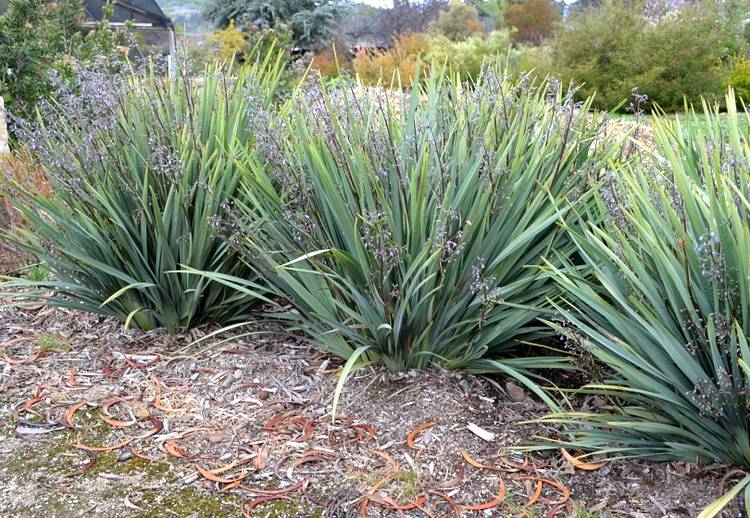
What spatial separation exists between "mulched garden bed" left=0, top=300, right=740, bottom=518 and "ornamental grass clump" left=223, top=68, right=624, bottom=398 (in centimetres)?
20

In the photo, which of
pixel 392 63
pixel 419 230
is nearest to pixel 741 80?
pixel 392 63

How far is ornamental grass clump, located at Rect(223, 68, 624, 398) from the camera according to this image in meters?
2.79

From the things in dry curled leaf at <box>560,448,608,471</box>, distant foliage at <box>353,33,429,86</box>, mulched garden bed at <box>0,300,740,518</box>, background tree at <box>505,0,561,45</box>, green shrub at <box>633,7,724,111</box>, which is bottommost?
mulched garden bed at <box>0,300,740,518</box>

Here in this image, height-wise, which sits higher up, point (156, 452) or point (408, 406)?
point (408, 406)

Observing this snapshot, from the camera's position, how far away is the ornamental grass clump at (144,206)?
3.37m

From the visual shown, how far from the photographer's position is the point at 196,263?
3.40 meters

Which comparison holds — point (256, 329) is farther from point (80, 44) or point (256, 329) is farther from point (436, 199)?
point (80, 44)

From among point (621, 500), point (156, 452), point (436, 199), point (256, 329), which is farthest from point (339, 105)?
point (621, 500)

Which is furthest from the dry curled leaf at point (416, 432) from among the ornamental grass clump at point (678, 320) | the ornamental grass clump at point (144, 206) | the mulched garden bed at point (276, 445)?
the ornamental grass clump at point (144, 206)

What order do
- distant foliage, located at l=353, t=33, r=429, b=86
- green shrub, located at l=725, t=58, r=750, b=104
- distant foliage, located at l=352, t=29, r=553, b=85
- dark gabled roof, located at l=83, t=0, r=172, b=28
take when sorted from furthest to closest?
dark gabled roof, located at l=83, t=0, r=172, b=28
distant foliage, located at l=353, t=33, r=429, b=86
distant foliage, located at l=352, t=29, r=553, b=85
green shrub, located at l=725, t=58, r=750, b=104

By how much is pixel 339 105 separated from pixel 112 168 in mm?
1155

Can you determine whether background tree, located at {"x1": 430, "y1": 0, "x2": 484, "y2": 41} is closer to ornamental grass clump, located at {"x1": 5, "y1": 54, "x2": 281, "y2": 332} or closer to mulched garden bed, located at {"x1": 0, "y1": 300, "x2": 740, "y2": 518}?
ornamental grass clump, located at {"x1": 5, "y1": 54, "x2": 281, "y2": 332}

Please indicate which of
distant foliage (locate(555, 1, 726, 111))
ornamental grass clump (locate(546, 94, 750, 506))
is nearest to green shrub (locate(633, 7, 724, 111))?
distant foliage (locate(555, 1, 726, 111))

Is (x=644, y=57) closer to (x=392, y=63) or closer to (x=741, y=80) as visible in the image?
(x=741, y=80)
